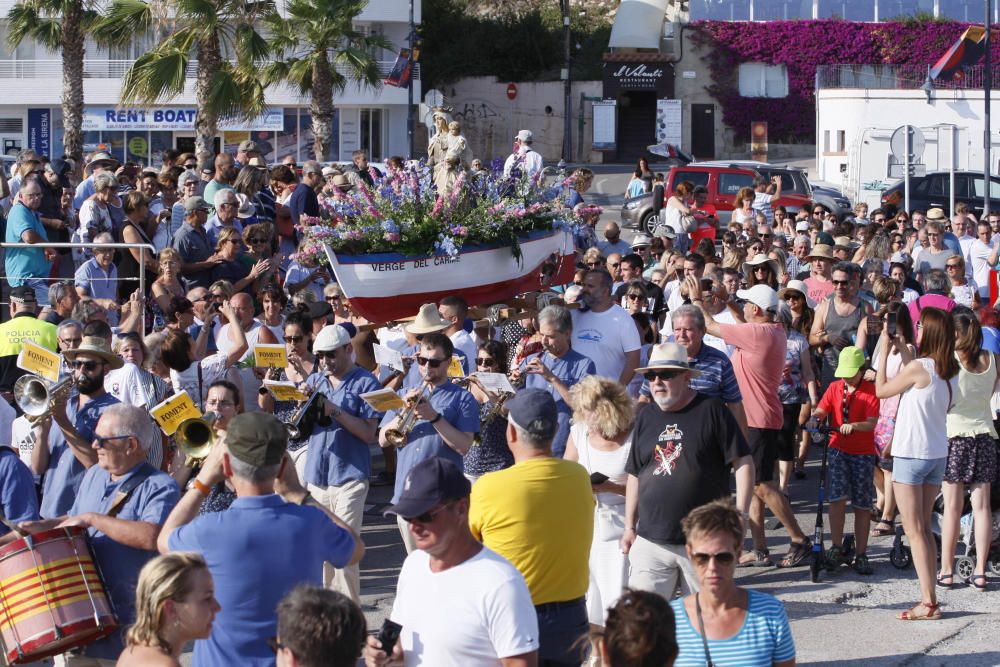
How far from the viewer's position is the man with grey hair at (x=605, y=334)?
974cm

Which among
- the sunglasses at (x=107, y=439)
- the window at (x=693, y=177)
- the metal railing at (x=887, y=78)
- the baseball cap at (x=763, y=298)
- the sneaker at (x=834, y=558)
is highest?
the metal railing at (x=887, y=78)

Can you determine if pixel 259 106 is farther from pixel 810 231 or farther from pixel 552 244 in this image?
pixel 552 244

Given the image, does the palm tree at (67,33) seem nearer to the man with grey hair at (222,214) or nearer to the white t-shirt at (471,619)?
the man with grey hair at (222,214)

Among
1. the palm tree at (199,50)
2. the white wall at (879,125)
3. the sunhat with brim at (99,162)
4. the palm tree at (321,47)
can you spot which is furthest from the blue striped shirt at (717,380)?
the white wall at (879,125)

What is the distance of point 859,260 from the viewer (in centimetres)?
1672

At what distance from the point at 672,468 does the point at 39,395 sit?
10.6 ft

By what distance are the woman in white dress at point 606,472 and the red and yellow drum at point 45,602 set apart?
108 inches

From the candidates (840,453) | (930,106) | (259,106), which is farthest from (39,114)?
(840,453)

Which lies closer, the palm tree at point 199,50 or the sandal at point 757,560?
the sandal at point 757,560

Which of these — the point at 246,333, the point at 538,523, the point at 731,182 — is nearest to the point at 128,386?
the point at 246,333

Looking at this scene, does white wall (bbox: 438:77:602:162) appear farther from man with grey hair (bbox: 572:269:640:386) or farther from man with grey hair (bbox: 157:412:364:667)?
man with grey hair (bbox: 157:412:364:667)

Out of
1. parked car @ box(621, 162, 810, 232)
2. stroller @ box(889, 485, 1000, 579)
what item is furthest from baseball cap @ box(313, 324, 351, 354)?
parked car @ box(621, 162, 810, 232)

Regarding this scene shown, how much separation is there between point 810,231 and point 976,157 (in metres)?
23.8

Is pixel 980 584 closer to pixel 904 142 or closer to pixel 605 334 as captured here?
pixel 605 334
